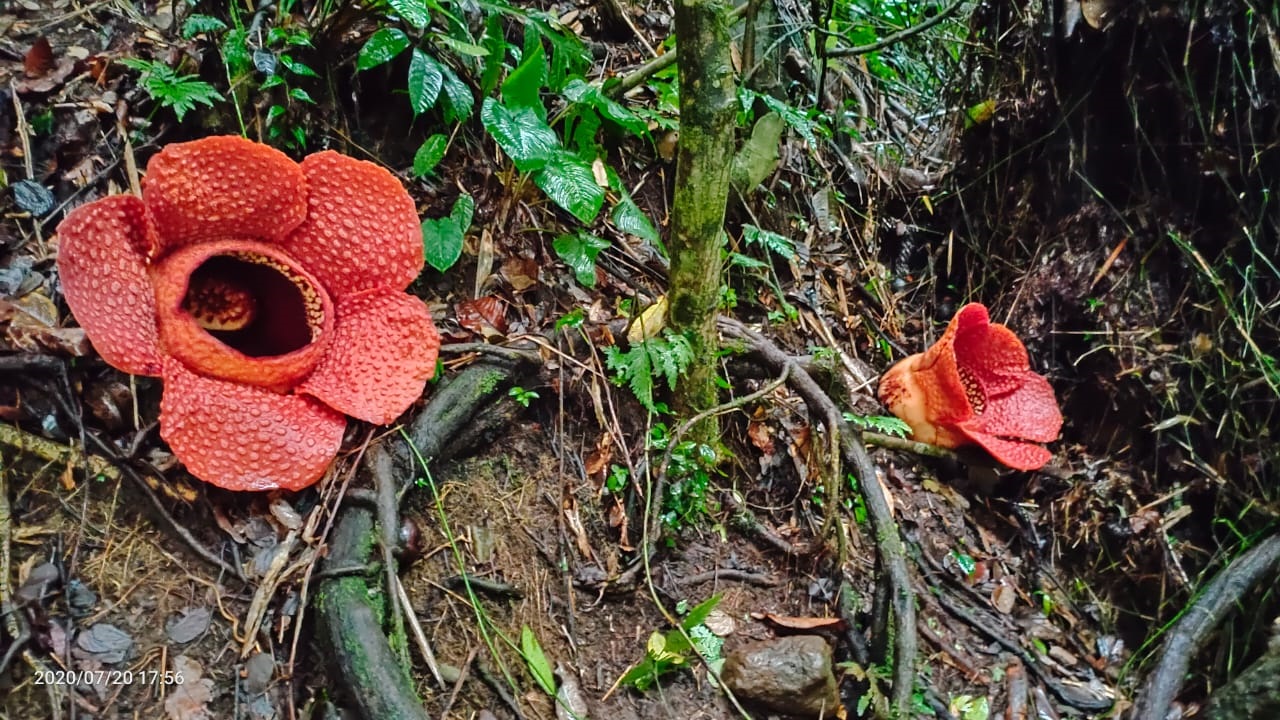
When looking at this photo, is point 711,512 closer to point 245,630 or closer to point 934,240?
point 245,630

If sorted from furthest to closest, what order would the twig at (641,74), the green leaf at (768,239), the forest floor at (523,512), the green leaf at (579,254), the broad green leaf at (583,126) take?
the green leaf at (768,239) → the twig at (641,74) → the broad green leaf at (583,126) → the green leaf at (579,254) → the forest floor at (523,512)

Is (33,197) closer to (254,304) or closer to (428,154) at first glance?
(254,304)

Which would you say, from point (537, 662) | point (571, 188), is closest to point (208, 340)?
point (571, 188)

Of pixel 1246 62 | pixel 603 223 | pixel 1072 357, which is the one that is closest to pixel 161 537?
pixel 603 223

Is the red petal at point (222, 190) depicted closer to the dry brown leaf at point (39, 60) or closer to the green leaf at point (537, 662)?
the dry brown leaf at point (39, 60)

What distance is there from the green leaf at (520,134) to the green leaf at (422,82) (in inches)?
8.1

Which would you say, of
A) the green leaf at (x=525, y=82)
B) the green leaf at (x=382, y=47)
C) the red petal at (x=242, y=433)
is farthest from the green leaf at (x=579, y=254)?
the red petal at (x=242, y=433)

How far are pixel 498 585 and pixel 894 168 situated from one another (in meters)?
3.40

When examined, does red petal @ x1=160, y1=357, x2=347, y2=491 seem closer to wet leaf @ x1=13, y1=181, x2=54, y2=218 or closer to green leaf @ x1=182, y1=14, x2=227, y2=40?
wet leaf @ x1=13, y1=181, x2=54, y2=218

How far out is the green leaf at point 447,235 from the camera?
2.70 meters

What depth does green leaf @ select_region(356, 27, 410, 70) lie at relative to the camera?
2.62 metres

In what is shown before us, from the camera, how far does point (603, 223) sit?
3383 millimetres

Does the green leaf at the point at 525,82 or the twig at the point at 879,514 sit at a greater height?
the green leaf at the point at 525,82

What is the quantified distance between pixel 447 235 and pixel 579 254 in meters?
0.49
